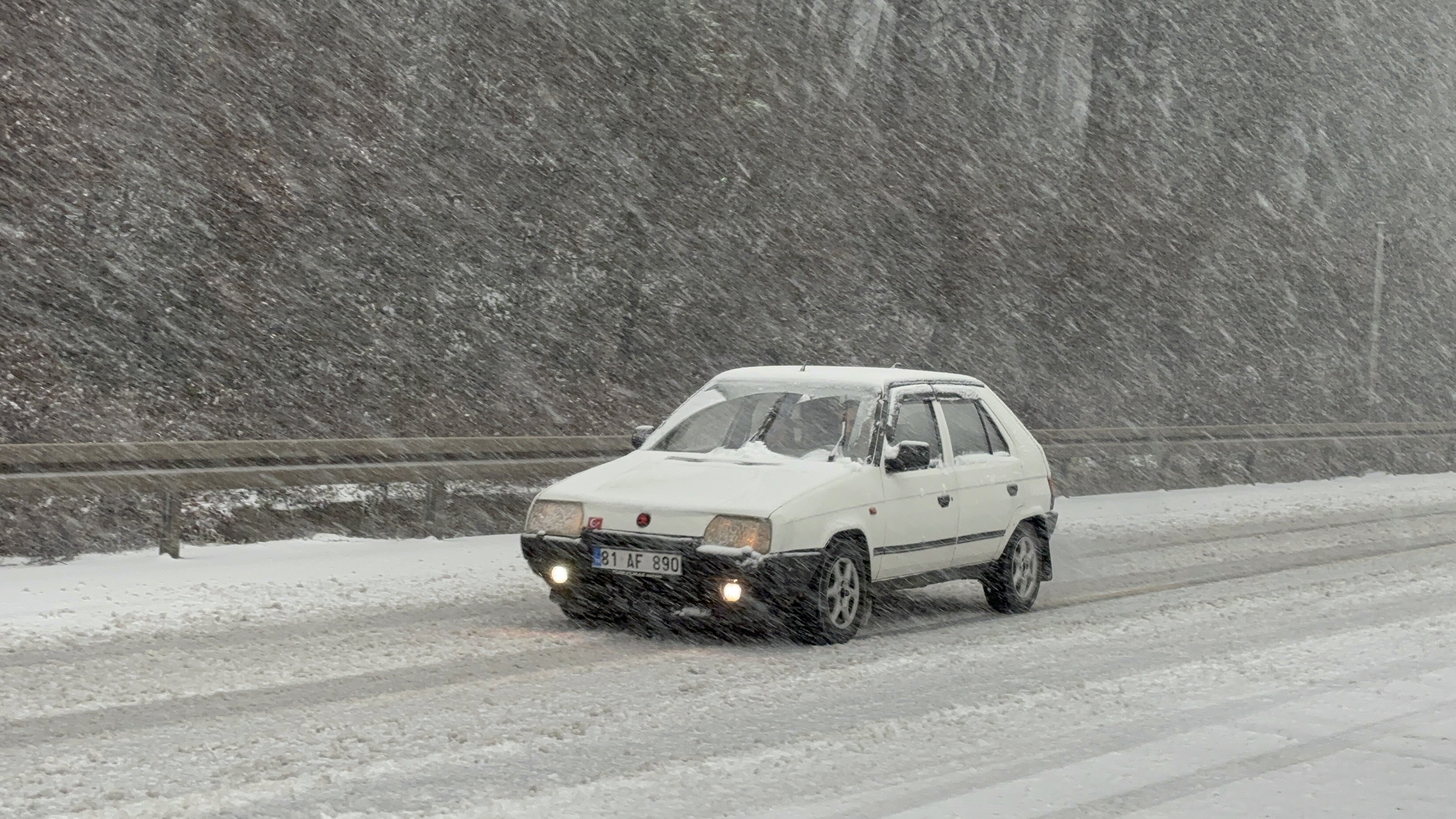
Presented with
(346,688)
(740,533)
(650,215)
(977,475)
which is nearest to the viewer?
(346,688)

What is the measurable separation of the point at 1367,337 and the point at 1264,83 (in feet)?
27.1

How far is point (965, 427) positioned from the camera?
10430 millimetres

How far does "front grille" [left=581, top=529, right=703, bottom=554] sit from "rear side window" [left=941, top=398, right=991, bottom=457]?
2335 mm

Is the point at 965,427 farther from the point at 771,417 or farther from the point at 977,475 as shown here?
the point at 771,417

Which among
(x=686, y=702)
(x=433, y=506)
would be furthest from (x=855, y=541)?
(x=433, y=506)

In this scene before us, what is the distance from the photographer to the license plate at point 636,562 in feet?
27.9

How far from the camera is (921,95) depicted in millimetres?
38406

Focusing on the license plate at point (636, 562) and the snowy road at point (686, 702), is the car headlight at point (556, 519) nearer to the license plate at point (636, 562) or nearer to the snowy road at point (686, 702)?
the license plate at point (636, 562)

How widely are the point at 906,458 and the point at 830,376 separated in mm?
929

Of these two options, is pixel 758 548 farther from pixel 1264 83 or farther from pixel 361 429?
pixel 1264 83

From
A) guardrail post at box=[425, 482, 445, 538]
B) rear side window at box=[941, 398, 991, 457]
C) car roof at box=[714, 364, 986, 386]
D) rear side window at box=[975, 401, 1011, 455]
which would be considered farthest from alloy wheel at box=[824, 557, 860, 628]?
guardrail post at box=[425, 482, 445, 538]

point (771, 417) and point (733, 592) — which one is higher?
point (771, 417)

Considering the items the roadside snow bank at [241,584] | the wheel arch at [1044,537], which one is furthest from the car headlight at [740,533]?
the wheel arch at [1044,537]

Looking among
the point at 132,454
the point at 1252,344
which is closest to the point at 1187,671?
the point at 132,454
